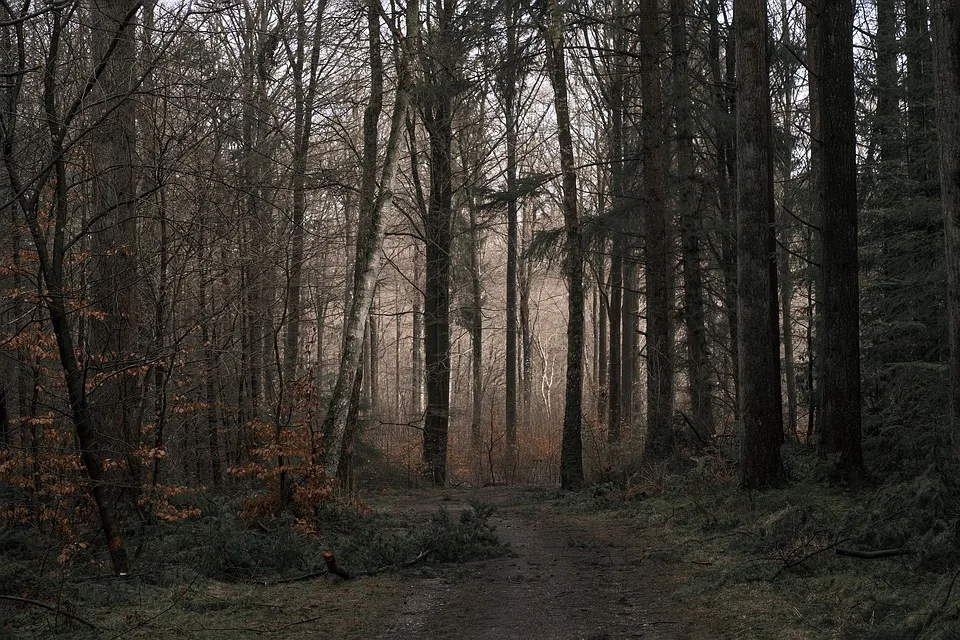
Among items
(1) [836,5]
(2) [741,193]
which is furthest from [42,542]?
(1) [836,5]

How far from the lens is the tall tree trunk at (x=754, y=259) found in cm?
1122

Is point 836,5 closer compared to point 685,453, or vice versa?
point 836,5

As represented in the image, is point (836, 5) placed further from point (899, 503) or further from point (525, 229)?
point (525, 229)

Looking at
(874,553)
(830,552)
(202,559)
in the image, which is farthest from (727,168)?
(202,559)

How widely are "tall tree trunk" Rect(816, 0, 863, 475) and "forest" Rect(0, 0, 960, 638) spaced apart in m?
0.04

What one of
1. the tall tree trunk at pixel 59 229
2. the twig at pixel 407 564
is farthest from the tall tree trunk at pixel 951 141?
the tall tree trunk at pixel 59 229

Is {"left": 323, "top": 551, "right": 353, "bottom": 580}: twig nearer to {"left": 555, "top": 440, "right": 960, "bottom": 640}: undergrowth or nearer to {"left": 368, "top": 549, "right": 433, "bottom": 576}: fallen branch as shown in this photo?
{"left": 368, "top": 549, "right": 433, "bottom": 576}: fallen branch

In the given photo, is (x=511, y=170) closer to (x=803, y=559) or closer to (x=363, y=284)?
(x=363, y=284)

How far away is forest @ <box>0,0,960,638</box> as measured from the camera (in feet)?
23.8

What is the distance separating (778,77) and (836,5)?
6.56 meters

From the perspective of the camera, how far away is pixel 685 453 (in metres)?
15.2

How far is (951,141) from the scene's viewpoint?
26.5 feet

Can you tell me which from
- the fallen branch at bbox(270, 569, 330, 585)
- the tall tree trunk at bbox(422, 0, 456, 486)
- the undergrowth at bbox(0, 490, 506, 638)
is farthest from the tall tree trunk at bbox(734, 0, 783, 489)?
the tall tree trunk at bbox(422, 0, 456, 486)

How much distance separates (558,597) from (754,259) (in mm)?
6043
